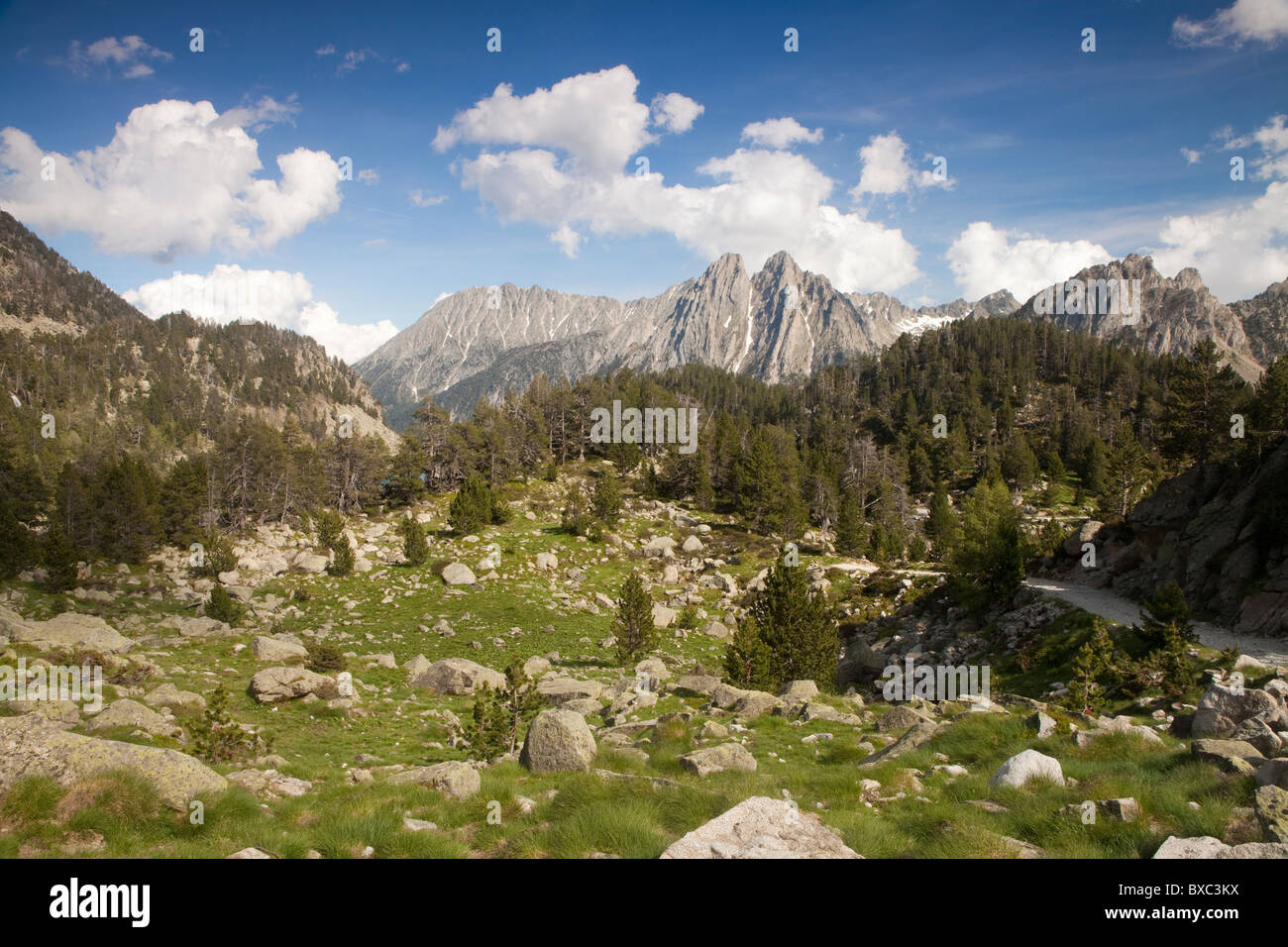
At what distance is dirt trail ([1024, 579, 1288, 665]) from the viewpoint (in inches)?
1031

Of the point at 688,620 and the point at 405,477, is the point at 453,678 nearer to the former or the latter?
the point at 688,620

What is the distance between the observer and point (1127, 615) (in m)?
34.0

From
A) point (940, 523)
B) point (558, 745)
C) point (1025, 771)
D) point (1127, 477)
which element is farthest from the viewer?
point (940, 523)

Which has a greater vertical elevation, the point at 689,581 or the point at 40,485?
the point at 40,485

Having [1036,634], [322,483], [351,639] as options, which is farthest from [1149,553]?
[322,483]

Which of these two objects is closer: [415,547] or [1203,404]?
[1203,404]

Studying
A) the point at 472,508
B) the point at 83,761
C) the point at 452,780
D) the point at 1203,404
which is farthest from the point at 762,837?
the point at 1203,404

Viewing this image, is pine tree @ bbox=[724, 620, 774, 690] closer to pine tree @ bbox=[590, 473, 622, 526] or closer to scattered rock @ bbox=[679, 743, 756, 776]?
scattered rock @ bbox=[679, 743, 756, 776]

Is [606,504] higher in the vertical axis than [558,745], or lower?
higher
